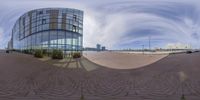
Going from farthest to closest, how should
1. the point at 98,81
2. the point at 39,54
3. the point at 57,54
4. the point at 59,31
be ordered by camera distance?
1. the point at 39,54
2. the point at 59,31
3. the point at 57,54
4. the point at 98,81

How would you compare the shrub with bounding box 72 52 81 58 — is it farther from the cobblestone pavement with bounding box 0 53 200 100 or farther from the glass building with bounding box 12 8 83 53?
the cobblestone pavement with bounding box 0 53 200 100

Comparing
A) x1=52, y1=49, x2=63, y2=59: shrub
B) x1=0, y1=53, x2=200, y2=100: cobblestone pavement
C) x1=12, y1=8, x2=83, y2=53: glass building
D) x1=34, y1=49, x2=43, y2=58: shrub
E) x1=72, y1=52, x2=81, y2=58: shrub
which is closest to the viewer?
x1=0, y1=53, x2=200, y2=100: cobblestone pavement

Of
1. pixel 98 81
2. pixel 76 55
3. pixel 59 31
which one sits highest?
pixel 59 31

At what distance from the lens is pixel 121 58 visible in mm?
15664

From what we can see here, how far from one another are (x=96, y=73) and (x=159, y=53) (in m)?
7.31

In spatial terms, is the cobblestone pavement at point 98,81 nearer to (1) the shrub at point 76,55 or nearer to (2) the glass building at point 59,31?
(1) the shrub at point 76,55

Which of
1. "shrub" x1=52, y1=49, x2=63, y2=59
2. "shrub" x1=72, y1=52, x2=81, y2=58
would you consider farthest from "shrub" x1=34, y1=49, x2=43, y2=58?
"shrub" x1=72, y1=52, x2=81, y2=58

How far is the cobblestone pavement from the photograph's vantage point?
8422 mm

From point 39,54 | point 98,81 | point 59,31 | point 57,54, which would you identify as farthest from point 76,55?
point 98,81

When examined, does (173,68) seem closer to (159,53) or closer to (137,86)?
(137,86)

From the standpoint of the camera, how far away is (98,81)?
34.7 feet

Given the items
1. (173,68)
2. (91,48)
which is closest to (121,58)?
(91,48)

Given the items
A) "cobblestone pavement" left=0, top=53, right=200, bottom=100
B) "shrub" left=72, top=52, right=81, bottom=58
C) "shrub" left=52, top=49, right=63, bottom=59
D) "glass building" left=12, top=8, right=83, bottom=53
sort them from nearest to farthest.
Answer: "cobblestone pavement" left=0, top=53, right=200, bottom=100 < "glass building" left=12, top=8, right=83, bottom=53 < "shrub" left=72, top=52, right=81, bottom=58 < "shrub" left=52, top=49, right=63, bottom=59

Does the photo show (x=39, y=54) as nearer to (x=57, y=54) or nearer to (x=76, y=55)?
(x=57, y=54)
